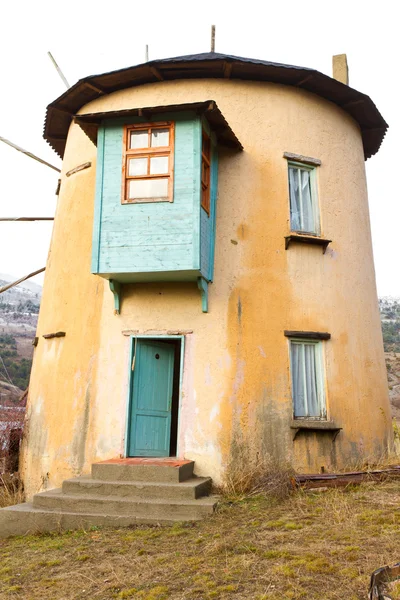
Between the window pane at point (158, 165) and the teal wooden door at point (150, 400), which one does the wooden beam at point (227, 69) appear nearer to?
the window pane at point (158, 165)

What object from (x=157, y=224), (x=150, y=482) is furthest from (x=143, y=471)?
(x=157, y=224)

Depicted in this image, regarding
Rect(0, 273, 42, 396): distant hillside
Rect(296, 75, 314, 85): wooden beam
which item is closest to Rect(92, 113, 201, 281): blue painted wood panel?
Rect(296, 75, 314, 85): wooden beam

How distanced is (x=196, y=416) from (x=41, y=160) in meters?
7.57

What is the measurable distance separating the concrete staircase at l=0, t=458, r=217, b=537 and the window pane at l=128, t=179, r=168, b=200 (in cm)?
447

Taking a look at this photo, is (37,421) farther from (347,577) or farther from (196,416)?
(347,577)

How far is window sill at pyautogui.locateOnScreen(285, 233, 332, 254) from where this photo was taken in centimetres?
988

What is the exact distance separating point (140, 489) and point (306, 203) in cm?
638

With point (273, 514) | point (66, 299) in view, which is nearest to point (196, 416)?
point (273, 514)

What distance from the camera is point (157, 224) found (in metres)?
8.77

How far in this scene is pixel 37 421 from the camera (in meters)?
10.3

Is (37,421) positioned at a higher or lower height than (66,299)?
lower

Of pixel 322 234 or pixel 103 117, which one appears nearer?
pixel 103 117

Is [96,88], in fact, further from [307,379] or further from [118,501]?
[118,501]

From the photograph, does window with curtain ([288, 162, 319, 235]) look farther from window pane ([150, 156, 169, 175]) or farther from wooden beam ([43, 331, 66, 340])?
wooden beam ([43, 331, 66, 340])
